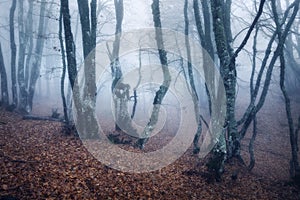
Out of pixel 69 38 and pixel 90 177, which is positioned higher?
pixel 69 38

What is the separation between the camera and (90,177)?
779 centimetres

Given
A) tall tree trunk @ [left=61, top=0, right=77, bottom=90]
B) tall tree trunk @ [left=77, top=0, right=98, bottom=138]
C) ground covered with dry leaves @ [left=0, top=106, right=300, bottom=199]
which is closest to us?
ground covered with dry leaves @ [left=0, top=106, right=300, bottom=199]

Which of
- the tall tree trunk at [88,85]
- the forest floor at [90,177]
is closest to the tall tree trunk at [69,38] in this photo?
the tall tree trunk at [88,85]

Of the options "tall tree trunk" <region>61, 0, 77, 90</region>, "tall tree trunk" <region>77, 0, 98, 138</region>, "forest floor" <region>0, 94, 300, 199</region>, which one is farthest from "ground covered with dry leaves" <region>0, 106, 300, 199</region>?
"tall tree trunk" <region>61, 0, 77, 90</region>

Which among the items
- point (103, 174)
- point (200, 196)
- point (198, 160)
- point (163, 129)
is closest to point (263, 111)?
point (163, 129)

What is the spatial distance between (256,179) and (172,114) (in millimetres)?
18693

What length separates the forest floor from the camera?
6.93 m

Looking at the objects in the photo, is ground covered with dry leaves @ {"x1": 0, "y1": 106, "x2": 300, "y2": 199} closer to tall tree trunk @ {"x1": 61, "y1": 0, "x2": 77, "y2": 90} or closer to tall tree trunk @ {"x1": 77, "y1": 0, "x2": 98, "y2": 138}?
tall tree trunk @ {"x1": 77, "y1": 0, "x2": 98, "y2": 138}

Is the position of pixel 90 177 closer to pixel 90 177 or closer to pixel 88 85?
pixel 90 177

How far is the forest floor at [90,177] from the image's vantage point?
6929 millimetres

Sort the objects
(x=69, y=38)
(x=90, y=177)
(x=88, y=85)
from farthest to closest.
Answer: (x=88, y=85) → (x=69, y=38) → (x=90, y=177)

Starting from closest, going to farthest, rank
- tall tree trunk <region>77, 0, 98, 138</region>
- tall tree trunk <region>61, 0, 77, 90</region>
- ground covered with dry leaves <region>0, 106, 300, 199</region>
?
ground covered with dry leaves <region>0, 106, 300, 199</region>, tall tree trunk <region>61, 0, 77, 90</region>, tall tree trunk <region>77, 0, 98, 138</region>

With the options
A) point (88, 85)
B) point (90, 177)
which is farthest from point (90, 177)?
point (88, 85)

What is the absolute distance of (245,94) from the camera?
33.2 m
